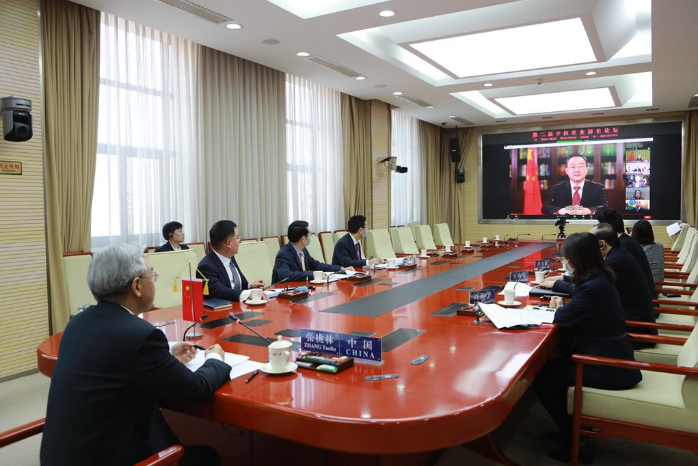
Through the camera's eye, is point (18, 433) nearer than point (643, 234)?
Yes

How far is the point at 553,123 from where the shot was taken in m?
10.9

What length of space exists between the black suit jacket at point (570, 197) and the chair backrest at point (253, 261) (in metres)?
8.35

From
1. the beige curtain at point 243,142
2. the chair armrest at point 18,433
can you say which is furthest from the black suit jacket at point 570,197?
the chair armrest at point 18,433

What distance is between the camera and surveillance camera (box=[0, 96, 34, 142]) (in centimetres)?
369

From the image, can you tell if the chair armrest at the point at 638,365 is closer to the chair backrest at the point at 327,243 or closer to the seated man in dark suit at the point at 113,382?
the seated man in dark suit at the point at 113,382

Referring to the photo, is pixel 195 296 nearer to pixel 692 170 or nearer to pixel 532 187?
pixel 532 187

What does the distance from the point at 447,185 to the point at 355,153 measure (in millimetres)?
4179

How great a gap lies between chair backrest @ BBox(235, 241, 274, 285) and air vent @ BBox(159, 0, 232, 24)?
2.03m

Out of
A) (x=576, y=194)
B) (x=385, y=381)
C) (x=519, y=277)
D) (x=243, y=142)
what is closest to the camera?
(x=385, y=381)

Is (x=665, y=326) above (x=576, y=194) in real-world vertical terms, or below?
below

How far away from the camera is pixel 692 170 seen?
32.3 ft

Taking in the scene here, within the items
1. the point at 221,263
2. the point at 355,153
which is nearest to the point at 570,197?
the point at 355,153

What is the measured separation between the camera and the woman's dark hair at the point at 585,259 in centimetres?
249

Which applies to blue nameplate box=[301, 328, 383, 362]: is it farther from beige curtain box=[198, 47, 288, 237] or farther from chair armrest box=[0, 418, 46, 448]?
beige curtain box=[198, 47, 288, 237]
